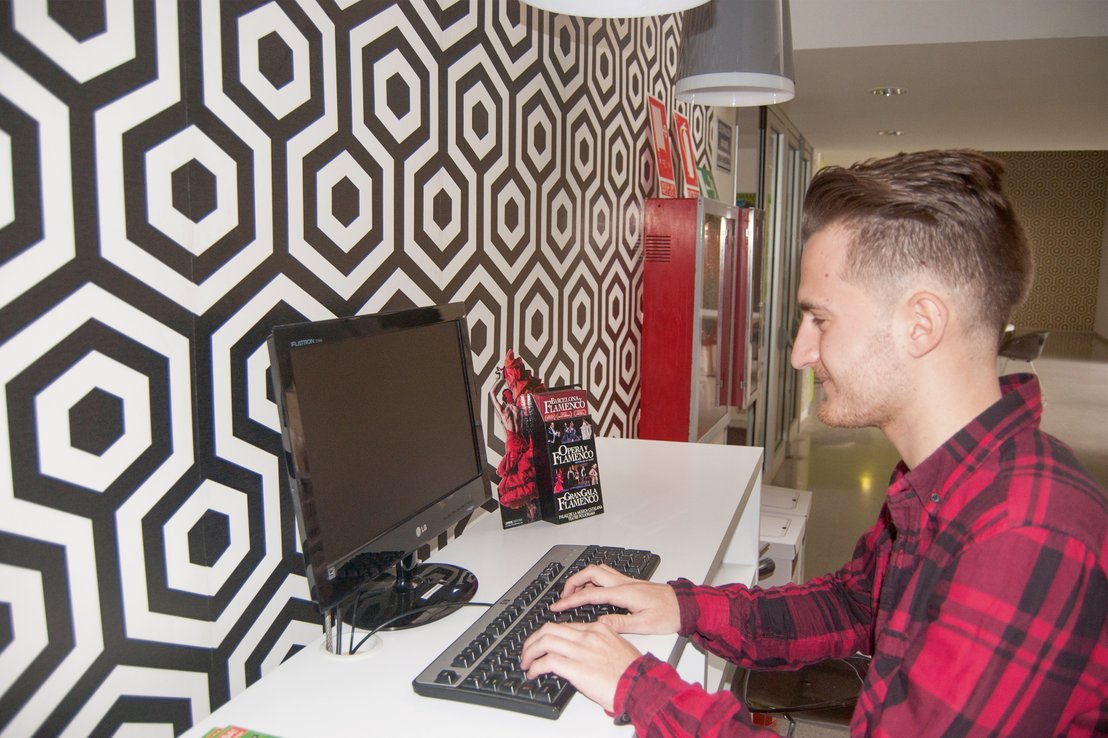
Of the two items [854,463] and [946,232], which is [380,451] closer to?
[946,232]

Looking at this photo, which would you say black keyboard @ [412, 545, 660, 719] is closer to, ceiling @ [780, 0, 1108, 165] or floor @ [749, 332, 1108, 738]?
floor @ [749, 332, 1108, 738]

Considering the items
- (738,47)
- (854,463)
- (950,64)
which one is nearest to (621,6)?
(738,47)

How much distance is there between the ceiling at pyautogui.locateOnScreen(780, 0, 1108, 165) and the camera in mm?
4277

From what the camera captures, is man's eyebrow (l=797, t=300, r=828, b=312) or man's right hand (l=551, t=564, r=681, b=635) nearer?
man's eyebrow (l=797, t=300, r=828, b=312)

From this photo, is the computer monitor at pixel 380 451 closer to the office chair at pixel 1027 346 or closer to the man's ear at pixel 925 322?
the man's ear at pixel 925 322

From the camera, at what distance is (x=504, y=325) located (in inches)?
87.7

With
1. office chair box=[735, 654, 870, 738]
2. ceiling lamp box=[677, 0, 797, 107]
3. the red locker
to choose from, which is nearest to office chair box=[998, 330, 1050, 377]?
the red locker

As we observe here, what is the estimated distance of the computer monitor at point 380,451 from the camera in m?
1.17

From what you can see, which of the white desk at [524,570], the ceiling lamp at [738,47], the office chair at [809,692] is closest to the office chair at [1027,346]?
the ceiling lamp at [738,47]

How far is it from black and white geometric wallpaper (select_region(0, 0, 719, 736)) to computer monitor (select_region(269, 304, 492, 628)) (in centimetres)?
15

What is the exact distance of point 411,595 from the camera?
56.7 inches

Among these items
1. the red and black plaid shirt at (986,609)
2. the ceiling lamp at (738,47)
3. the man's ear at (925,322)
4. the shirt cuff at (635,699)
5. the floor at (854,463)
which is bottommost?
the floor at (854,463)

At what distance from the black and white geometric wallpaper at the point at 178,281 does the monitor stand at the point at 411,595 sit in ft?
0.47

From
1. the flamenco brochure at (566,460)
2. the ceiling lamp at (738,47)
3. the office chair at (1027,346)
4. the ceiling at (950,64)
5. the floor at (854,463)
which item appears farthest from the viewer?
the office chair at (1027,346)
